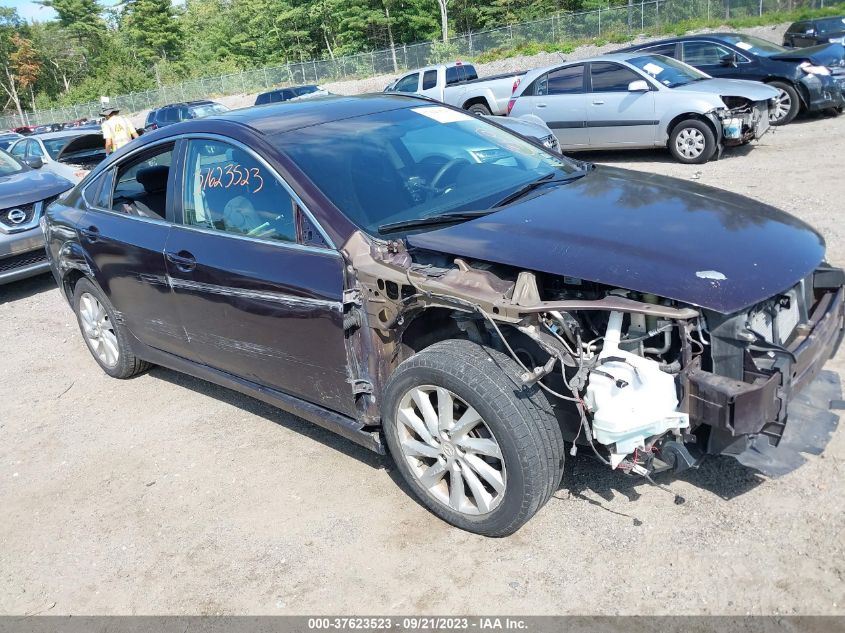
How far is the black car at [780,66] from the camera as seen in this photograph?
450 inches

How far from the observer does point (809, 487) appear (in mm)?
3088

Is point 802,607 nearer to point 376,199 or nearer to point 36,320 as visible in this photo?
point 376,199

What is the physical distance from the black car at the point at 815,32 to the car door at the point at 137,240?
16.7 m

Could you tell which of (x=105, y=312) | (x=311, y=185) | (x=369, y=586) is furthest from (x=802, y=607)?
(x=105, y=312)

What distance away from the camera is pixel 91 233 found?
4.73 metres

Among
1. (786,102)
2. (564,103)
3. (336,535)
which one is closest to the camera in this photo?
(336,535)

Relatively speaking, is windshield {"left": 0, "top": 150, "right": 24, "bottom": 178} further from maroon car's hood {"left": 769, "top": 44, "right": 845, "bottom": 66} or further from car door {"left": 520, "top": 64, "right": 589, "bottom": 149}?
maroon car's hood {"left": 769, "top": 44, "right": 845, "bottom": 66}

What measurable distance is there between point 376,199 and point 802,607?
2414 millimetres

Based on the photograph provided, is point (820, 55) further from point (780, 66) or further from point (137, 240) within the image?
point (137, 240)

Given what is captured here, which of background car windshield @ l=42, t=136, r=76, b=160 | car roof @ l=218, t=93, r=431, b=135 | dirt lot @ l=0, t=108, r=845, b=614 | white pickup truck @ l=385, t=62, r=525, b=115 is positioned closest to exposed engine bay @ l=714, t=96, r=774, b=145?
white pickup truck @ l=385, t=62, r=525, b=115

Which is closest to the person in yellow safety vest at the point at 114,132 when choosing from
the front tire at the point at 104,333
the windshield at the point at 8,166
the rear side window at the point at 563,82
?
the windshield at the point at 8,166

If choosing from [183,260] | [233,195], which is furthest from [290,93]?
[233,195]

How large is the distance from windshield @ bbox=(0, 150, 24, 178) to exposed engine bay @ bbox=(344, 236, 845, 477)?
751 centimetres

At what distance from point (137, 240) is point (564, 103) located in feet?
27.0
